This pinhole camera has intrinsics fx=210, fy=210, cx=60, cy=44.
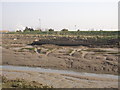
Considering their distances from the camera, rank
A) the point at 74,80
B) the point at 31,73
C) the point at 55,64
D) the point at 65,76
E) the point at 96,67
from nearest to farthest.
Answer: the point at 74,80 → the point at 65,76 → the point at 31,73 → the point at 96,67 → the point at 55,64

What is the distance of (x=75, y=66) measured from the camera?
21375mm

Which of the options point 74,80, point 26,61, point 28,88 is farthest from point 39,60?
point 28,88

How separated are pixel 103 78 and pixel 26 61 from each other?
10909 mm

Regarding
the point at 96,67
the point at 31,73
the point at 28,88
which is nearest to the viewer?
the point at 28,88

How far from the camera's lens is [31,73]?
18.7 metres

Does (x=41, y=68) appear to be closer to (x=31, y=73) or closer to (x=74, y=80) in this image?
(x=31, y=73)

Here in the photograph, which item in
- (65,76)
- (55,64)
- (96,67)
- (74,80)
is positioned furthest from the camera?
(55,64)

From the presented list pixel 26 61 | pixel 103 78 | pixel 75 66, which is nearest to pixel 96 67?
pixel 75 66

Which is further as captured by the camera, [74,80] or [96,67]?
[96,67]

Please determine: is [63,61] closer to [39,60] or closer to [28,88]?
[39,60]

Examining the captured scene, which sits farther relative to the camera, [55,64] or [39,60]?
[39,60]

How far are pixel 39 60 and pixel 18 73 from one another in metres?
6.35

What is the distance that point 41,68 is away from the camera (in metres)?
21.4

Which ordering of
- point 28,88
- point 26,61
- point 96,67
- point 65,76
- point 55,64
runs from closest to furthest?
point 28,88, point 65,76, point 96,67, point 55,64, point 26,61
